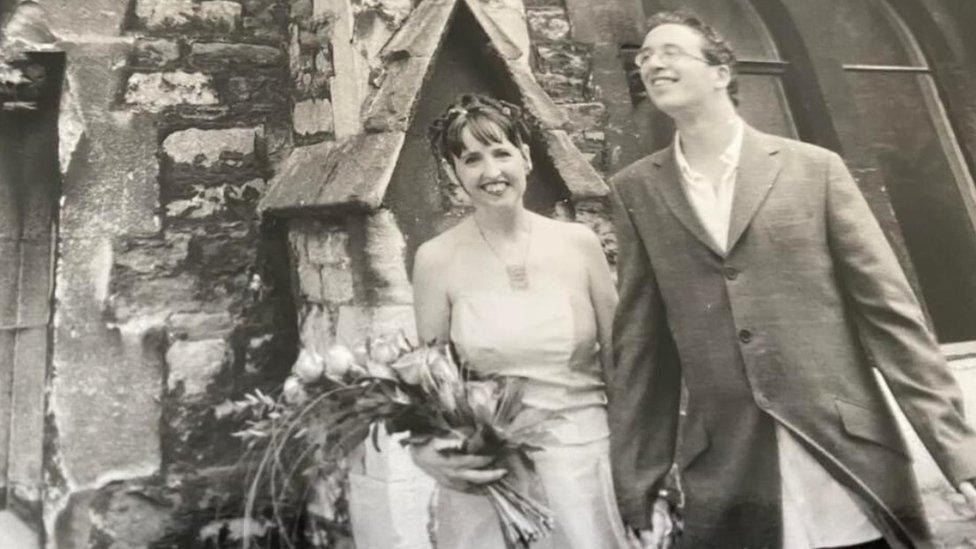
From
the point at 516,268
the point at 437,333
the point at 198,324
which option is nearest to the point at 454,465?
the point at 437,333

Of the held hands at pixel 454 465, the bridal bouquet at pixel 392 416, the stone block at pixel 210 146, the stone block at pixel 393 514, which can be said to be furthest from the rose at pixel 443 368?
the stone block at pixel 210 146

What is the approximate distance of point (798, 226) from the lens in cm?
154

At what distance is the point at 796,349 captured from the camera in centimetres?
155

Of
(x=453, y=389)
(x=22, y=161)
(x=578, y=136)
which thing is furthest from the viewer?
(x=578, y=136)

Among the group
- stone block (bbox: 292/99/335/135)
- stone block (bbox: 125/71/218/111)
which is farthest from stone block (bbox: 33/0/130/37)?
stone block (bbox: 292/99/335/135)

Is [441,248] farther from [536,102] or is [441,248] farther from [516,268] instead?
[536,102]

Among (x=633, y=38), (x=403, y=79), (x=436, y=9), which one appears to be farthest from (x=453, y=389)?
(x=633, y=38)

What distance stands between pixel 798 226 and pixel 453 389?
0.79 metres

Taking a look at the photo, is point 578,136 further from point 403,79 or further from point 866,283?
point 866,283

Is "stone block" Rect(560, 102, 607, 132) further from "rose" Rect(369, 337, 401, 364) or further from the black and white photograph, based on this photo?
"rose" Rect(369, 337, 401, 364)

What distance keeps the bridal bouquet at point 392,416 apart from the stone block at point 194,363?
0.13 m

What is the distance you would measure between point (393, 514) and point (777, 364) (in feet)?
2.82

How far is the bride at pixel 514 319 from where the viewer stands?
1562 mm

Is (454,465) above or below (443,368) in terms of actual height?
below
